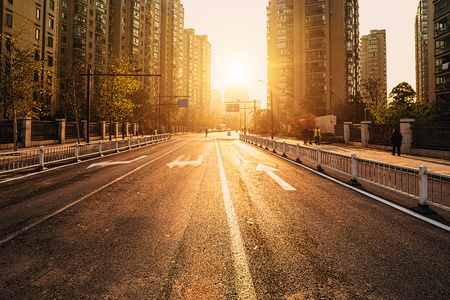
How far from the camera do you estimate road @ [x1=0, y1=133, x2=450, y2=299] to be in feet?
9.07

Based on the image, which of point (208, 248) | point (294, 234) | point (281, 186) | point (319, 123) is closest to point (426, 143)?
point (281, 186)

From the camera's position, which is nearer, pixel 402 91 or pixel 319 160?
pixel 319 160

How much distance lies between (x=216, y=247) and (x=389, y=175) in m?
5.50

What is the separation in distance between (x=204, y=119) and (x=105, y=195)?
13895cm

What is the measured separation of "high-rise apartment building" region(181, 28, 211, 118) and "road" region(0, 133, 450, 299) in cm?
15421

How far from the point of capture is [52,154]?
13.0 meters

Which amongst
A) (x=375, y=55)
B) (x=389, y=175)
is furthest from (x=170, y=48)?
(x=389, y=175)

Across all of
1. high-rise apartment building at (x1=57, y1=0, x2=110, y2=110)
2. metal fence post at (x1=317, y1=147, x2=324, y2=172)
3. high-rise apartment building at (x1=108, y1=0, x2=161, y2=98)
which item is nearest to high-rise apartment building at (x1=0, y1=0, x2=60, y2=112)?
high-rise apartment building at (x1=57, y1=0, x2=110, y2=110)

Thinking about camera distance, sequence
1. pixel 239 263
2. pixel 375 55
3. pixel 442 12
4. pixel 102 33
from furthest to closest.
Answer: pixel 375 55
pixel 102 33
pixel 442 12
pixel 239 263

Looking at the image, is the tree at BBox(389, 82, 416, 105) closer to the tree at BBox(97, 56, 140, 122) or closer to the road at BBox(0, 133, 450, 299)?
the tree at BBox(97, 56, 140, 122)

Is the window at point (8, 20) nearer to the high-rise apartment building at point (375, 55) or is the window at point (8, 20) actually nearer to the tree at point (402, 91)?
the tree at point (402, 91)

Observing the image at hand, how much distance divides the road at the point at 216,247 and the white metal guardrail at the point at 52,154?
5.14 metres

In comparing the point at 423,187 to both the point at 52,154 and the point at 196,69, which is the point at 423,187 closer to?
the point at 52,154

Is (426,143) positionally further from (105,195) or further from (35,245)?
(35,245)
